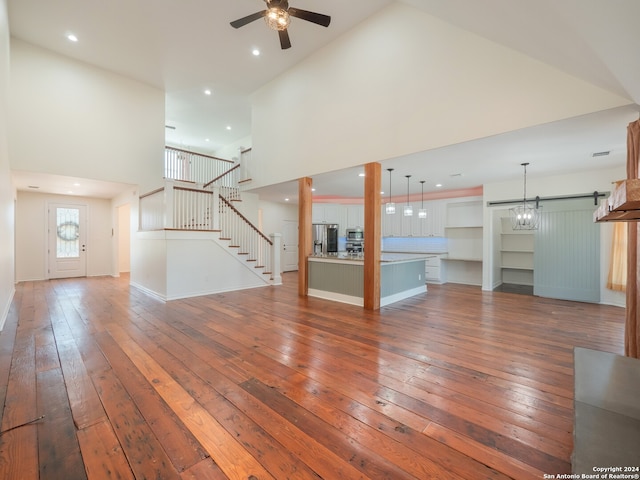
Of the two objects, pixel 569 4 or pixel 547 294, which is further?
pixel 547 294

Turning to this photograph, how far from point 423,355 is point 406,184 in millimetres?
5063

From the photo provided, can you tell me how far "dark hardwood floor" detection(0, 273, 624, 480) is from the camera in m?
1.56

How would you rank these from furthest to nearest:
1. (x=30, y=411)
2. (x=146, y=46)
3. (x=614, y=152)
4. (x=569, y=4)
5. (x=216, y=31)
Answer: (x=146, y=46) → (x=216, y=31) → (x=614, y=152) → (x=30, y=411) → (x=569, y=4)

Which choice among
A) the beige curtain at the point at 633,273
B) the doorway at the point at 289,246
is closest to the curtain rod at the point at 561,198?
the beige curtain at the point at 633,273

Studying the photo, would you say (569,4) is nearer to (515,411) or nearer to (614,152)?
(515,411)

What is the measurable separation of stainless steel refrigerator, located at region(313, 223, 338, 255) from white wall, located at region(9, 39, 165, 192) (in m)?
5.03

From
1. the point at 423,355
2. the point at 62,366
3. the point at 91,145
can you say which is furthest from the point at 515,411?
the point at 91,145

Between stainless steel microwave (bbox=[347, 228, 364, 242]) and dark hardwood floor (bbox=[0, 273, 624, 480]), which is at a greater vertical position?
stainless steel microwave (bbox=[347, 228, 364, 242])

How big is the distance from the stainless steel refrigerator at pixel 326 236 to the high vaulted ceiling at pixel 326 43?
152cm

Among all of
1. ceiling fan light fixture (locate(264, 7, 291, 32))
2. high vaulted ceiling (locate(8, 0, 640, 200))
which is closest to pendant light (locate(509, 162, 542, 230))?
high vaulted ceiling (locate(8, 0, 640, 200))

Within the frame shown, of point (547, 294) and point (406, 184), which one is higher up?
point (406, 184)

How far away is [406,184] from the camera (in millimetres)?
7141

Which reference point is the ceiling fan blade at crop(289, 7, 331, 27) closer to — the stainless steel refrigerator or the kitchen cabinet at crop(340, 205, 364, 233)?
the stainless steel refrigerator

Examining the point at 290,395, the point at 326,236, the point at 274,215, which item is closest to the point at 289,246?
the point at 274,215
